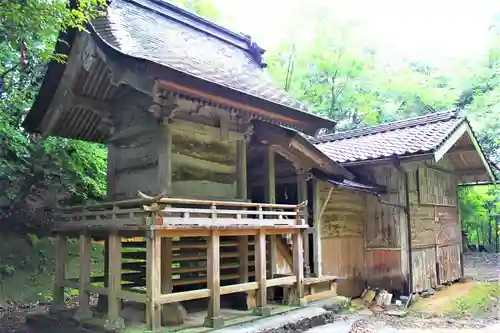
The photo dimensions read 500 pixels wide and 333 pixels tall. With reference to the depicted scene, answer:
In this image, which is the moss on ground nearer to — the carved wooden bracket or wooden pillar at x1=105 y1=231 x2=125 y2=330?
wooden pillar at x1=105 y1=231 x2=125 y2=330

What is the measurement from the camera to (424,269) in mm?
12578

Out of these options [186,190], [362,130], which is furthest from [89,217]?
[362,130]

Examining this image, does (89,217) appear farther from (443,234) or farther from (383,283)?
(443,234)

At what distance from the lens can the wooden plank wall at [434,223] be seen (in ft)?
40.6

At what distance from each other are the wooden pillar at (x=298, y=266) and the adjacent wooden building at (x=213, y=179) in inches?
0.9

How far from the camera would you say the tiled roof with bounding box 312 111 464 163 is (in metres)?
11.1

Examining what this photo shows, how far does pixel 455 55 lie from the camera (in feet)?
71.5

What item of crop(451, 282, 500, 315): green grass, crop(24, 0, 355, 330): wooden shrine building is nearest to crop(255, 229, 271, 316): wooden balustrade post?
crop(24, 0, 355, 330): wooden shrine building

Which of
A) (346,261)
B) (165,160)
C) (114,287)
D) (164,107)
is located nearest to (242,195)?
(165,160)

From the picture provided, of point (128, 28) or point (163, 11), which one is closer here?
point (128, 28)

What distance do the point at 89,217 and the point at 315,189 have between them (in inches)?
214

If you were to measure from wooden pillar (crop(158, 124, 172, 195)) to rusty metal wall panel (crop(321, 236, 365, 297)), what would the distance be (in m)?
5.03

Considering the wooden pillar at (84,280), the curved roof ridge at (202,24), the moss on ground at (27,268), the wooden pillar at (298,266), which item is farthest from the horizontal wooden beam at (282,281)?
the moss on ground at (27,268)

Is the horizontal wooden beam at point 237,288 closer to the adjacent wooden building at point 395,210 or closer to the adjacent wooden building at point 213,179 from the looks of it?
the adjacent wooden building at point 213,179
